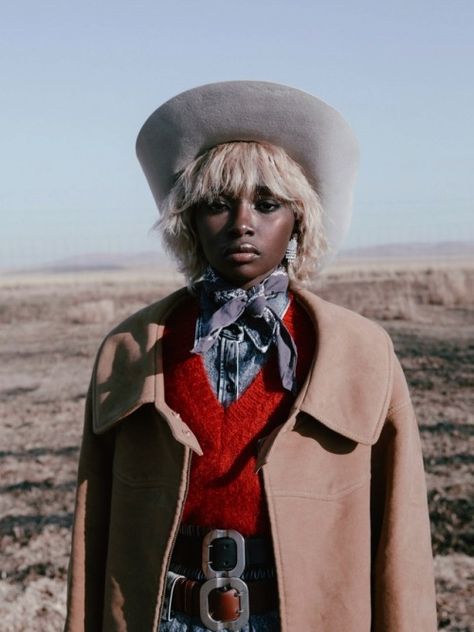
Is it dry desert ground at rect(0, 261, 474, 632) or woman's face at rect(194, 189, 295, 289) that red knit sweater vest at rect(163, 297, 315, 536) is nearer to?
woman's face at rect(194, 189, 295, 289)

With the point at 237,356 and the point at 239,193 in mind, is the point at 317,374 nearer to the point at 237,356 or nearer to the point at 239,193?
the point at 237,356

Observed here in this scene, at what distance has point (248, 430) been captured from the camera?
185 cm

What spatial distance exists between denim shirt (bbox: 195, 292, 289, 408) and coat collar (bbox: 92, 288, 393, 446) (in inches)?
4.9

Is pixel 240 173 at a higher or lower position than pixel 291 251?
higher

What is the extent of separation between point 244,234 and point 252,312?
0.20 meters

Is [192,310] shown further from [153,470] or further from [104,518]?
[104,518]

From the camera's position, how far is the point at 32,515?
495cm

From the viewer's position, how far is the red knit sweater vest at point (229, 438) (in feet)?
5.99

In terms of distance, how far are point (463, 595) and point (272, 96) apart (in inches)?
113

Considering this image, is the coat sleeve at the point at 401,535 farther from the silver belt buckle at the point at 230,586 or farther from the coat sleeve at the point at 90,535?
the coat sleeve at the point at 90,535

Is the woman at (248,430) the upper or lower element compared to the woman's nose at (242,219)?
lower

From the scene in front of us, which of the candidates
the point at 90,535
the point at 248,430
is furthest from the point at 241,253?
the point at 90,535

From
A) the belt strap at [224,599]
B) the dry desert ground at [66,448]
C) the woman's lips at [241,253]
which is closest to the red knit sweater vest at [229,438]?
the belt strap at [224,599]

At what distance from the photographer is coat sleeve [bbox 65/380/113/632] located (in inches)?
81.7
